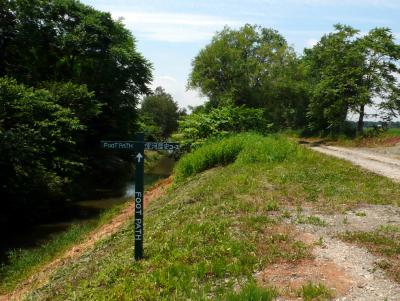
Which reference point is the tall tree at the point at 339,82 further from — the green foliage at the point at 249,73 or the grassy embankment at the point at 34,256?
the grassy embankment at the point at 34,256

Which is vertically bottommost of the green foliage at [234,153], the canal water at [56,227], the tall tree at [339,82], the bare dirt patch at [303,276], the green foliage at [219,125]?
the canal water at [56,227]

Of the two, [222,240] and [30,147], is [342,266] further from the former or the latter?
[30,147]

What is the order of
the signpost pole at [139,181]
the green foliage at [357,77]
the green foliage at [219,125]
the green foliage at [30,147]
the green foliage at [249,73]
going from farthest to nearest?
the green foliage at [249,73] < the green foliage at [357,77] < the green foliage at [219,125] < the green foliage at [30,147] < the signpost pole at [139,181]

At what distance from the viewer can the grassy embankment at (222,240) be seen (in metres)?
6.71

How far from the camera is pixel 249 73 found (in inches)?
1674

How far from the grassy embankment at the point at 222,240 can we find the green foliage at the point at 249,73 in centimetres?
2731

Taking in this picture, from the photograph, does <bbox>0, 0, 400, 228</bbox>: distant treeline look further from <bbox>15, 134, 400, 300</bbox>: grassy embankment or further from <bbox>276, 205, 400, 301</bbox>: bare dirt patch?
<bbox>276, 205, 400, 301</bbox>: bare dirt patch

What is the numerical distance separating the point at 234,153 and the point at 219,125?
6.41 metres

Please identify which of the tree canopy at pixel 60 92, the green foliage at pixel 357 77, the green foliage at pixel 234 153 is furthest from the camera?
the green foliage at pixel 357 77

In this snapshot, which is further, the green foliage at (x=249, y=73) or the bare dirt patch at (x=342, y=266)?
the green foliage at (x=249, y=73)

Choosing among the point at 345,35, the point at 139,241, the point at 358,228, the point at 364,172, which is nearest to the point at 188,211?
the point at 139,241

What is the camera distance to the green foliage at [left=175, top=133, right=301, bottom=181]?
17216 mm

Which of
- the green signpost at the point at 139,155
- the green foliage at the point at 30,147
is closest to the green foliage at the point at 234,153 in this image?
the green foliage at the point at 30,147

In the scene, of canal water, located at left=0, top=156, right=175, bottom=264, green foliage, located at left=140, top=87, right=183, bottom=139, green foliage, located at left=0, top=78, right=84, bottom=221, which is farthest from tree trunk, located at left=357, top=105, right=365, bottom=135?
green foliage, located at left=140, top=87, right=183, bottom=139
